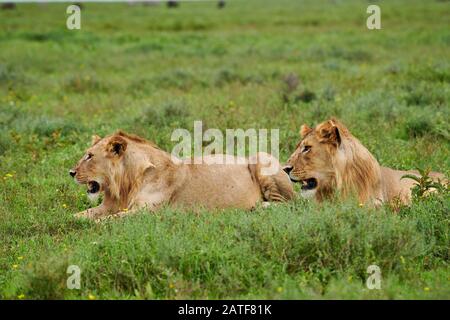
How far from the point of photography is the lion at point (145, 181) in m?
8.25

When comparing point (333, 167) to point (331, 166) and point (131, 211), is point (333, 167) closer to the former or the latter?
point (331, 166)

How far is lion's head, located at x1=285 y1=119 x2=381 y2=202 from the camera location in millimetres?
7629

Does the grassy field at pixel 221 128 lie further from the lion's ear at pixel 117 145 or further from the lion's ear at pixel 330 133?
the lion's ear at pixel 117 145

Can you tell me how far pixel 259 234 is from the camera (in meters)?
6.54

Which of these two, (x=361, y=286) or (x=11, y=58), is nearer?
(x=361, y=286)

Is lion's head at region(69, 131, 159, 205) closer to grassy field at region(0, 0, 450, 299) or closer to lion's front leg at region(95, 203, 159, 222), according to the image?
lion's front leg at region(95, 203, 159, 222)

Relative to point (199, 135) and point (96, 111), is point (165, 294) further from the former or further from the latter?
point (96, 111)

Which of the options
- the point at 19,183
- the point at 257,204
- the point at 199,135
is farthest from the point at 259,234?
the point at 199,135

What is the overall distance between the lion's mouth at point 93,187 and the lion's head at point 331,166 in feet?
7.17

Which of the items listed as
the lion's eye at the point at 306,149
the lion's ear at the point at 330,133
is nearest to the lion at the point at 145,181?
the lion's eye at the point at 306,149

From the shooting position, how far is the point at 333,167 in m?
7.63

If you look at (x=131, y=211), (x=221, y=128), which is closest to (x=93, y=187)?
(x=131, y=211)

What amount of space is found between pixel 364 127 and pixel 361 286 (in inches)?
251

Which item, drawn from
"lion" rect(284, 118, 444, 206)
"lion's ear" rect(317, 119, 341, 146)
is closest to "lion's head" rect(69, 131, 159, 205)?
"lion" rect(284, 118, 444, 206)
